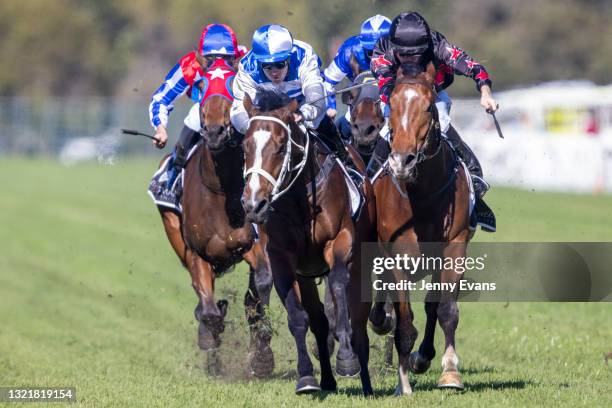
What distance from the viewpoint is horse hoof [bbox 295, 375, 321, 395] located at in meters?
7.98

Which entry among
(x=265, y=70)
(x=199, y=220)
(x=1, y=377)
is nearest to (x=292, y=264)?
(x=265, y=70)

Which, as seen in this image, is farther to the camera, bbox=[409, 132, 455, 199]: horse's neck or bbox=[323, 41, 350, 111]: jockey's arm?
bbox=[323, 41, 350, 111]: jockey's arm

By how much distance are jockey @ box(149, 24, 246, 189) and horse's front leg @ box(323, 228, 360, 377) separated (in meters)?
2.84

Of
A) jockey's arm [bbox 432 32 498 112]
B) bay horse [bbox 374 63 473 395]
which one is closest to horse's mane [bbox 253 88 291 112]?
bay horse [bbox 374 63 473 395]

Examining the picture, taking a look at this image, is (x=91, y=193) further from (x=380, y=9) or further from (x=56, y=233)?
(x=380, y=9)

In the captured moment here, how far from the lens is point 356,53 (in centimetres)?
1084

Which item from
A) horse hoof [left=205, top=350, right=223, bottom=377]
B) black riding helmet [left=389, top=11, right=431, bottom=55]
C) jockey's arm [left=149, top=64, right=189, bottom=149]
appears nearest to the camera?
black riding helmet [left=389, top=11, right=431, bottom=55]

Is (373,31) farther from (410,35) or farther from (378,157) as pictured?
(410,35)

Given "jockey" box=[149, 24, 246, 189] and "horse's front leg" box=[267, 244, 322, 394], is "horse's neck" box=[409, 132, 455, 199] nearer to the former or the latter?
"horse's front leg" box=[267, 244, 322, 394]

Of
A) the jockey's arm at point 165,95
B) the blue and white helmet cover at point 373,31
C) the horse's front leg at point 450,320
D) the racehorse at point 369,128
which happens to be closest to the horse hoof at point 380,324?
the racehorse at point 369,128

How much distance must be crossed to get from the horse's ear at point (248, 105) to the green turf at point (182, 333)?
6.21ft

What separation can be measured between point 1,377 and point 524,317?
5755mm

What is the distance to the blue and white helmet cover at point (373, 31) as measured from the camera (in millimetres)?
10703

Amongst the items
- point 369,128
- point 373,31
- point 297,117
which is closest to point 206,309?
point 369,128
